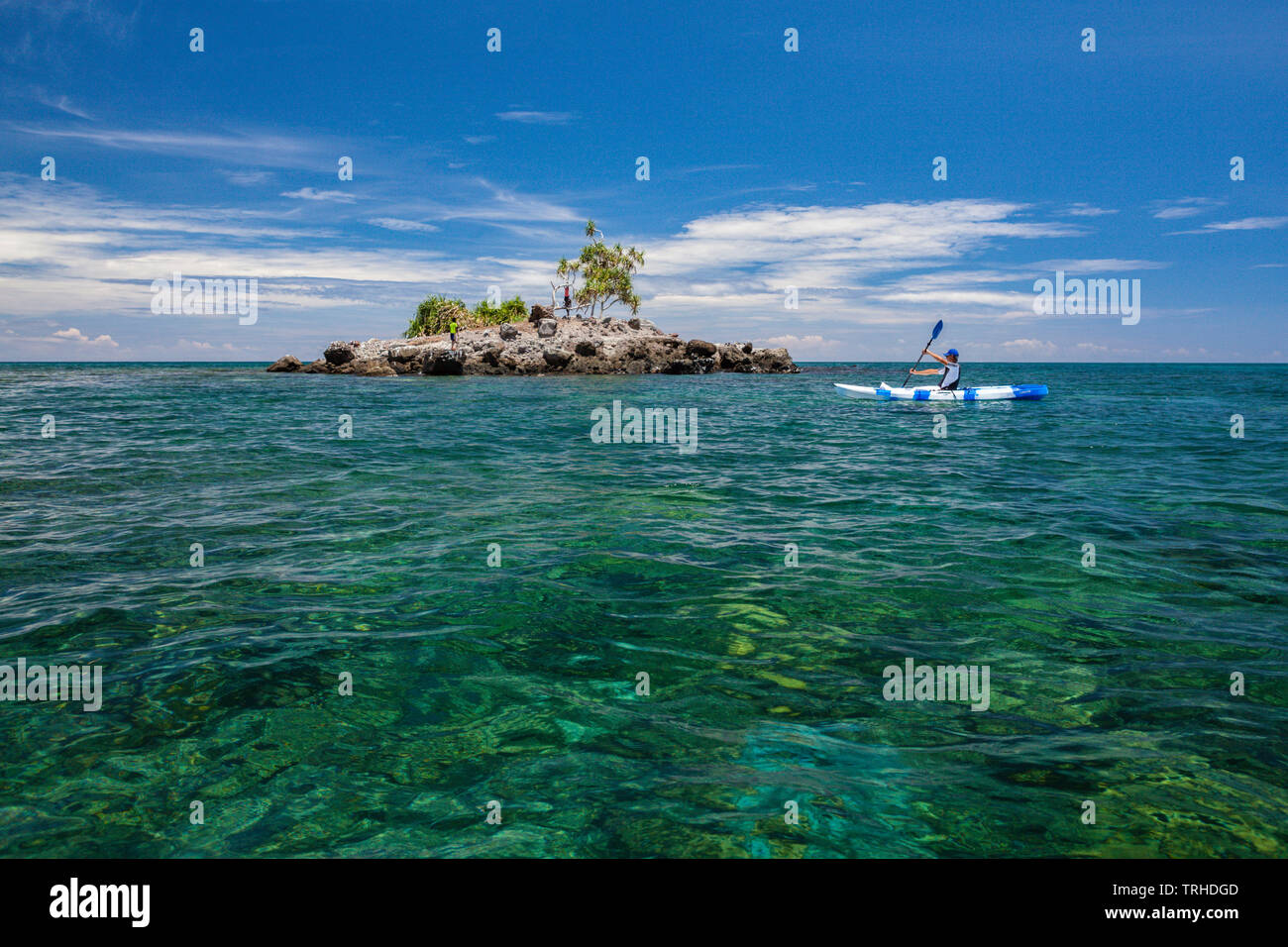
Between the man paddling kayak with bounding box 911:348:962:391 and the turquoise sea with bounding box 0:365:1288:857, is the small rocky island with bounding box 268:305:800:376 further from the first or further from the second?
the turquoise sea with bounding box 0:365:1288:857

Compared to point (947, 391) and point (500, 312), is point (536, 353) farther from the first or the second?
point (947, 391)

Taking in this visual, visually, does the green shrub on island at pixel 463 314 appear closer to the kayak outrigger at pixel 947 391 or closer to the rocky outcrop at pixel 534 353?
the rocky outcrop at pixel 534 353

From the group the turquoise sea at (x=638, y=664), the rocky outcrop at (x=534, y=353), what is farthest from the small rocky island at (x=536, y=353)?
the turquoise sea at (x=638, y=664)

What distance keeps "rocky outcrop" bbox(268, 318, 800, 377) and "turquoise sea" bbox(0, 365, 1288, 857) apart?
60.4 m

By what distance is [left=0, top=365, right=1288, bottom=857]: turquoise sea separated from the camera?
411 centimetres

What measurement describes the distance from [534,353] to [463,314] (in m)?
29.9

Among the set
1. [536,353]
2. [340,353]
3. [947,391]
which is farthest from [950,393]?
[340,353]

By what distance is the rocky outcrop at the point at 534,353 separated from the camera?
7356 cm

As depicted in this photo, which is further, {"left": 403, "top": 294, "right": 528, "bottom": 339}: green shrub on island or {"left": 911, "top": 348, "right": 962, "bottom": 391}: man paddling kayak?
{"left": 403, "top": 294, "right": 528, "bottom": 339}: green shrub on island

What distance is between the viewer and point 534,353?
2955 inches

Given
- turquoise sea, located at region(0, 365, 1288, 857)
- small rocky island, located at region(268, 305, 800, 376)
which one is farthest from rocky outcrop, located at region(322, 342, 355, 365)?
turquoise sea, located at region(0, 365, 1288, 857)

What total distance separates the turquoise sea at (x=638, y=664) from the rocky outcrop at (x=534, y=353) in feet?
198
